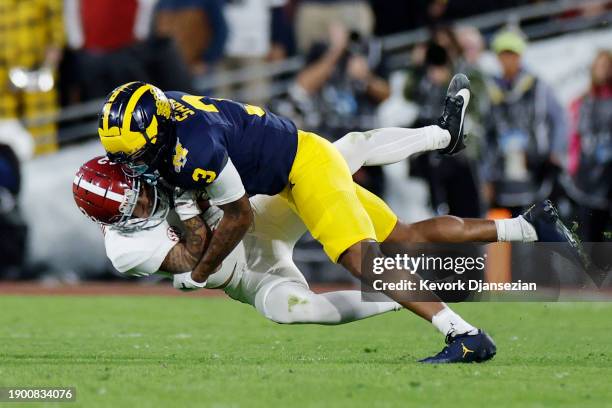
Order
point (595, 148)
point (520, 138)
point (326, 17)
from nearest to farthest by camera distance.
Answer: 1. point (520, 138)
2. point (595, 148)
3. point (326, 17)

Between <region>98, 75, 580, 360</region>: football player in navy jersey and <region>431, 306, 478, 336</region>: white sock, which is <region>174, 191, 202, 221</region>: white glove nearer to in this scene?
<region>98, 75, 580, 360</region>: football player in navy jersey

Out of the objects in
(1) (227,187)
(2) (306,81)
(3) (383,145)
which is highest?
(2) (306,81)

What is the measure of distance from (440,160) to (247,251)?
4662mm

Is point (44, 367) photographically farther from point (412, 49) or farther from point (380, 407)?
point (412, 49)

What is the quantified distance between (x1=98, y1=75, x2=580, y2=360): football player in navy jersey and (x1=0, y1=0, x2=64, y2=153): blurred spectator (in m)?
5.89

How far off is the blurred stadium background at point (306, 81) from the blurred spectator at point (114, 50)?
1 cm

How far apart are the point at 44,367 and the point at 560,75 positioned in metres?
7.33

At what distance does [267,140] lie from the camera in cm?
591

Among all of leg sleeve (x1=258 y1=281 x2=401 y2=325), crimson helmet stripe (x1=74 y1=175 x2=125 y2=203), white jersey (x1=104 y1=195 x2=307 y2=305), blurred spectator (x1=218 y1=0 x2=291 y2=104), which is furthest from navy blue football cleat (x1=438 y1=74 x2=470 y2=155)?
blurred spectator (x1=218 y1=0 x2=291 y2=104)

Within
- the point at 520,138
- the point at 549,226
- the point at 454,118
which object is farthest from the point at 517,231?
the point at 520,138

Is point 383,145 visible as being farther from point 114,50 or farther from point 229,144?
point 114,50

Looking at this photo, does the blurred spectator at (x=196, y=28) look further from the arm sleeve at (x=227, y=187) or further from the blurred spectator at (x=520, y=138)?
the arm sleeve at (x=227, y=187)

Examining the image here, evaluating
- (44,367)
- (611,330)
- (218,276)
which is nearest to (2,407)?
(44,367)

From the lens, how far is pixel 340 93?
36.1ft
